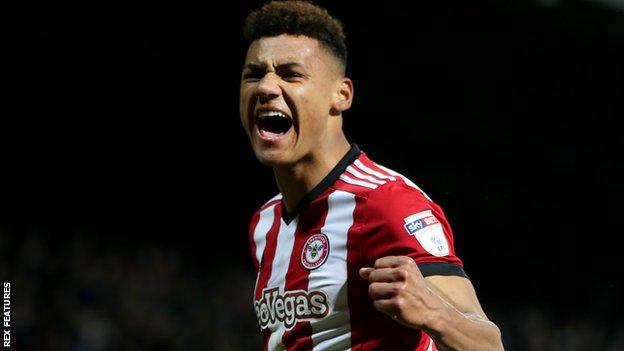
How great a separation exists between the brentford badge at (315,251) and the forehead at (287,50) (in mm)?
599

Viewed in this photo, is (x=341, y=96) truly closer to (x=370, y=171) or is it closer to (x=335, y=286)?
(x=370, y=171)

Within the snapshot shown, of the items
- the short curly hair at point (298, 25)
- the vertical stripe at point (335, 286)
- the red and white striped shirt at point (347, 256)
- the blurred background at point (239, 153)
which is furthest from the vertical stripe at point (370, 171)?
the blurred background at point (239, 153)

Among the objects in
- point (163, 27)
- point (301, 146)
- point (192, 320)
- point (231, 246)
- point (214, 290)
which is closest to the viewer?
point (301, 146)

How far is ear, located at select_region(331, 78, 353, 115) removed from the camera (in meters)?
3.54

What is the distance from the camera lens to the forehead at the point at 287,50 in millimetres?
3459

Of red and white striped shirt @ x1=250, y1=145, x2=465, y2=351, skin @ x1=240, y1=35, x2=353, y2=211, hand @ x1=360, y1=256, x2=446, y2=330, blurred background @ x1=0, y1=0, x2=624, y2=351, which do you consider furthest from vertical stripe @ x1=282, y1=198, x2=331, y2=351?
blurred background @ x1=0, y1=0, x2=624, y2=351

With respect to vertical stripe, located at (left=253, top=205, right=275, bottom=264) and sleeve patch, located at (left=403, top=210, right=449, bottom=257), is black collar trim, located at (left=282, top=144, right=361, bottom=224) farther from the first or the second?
sleeve patch, located at (left=403, top=210, right=449, bottom=257)

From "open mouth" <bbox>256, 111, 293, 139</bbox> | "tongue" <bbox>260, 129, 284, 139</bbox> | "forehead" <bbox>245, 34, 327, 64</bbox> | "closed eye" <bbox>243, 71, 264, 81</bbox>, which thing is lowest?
"tongue" <bbox>260, 129, 284, 139</bbox>

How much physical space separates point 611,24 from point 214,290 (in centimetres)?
499

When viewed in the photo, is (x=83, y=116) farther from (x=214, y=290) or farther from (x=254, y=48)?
(x=254, y=48)

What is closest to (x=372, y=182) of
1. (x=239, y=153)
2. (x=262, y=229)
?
(x=262, y=229)

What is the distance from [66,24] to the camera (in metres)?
10.8

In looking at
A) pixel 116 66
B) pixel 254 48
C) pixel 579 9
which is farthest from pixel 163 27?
pixel 254 48

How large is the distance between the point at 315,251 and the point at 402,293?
744mm
